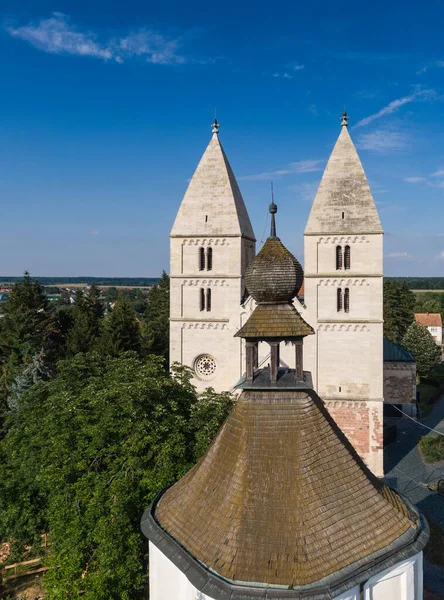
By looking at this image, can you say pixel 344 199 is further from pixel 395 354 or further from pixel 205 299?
pixel 395 354

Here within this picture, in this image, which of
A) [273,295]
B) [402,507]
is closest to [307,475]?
[402,507]

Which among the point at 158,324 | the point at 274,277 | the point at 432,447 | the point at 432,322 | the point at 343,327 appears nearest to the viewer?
the point at 274,277

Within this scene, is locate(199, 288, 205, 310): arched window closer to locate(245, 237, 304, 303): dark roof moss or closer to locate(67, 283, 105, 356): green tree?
locate(67, 283, 105, 356): green tree

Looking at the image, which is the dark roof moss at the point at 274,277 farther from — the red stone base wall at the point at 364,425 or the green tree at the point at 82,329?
the green tree at the point at 82,329

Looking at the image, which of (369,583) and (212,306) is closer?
(369,583)

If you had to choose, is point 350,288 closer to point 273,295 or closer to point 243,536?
point 273,295

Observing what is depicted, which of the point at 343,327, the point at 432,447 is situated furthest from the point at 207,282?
the point at 432,447

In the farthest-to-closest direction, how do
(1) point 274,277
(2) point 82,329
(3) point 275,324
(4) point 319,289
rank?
1. (2) point 82,329
2. (4) point 319,289
3. (1) point 274,277
4. (3) point 275,324
